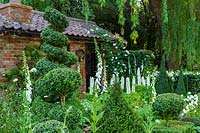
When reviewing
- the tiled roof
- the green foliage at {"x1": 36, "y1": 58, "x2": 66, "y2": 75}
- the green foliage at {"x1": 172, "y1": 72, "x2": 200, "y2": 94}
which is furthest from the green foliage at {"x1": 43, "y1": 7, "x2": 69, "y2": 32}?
the green foliage at {"x1": 172, "y1": 72, "x2": 200, "y2": 94}

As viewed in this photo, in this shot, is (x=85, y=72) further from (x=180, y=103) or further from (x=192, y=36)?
(x=180, y=103)

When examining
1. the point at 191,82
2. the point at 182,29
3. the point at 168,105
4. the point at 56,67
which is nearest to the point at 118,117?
the point at 168,105

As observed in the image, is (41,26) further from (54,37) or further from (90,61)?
(54,37)

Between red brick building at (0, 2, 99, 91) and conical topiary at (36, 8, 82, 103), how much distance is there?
2.80 metres

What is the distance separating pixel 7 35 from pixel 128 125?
503cm

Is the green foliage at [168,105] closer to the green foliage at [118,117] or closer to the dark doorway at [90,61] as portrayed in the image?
the green foliage at [118,117]

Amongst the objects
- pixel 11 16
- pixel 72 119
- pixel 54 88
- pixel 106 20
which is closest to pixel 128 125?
pixel 72 119

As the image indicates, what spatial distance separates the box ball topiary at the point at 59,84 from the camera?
175 inches

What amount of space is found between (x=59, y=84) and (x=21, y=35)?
4422 mm

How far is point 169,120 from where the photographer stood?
5.72 meters

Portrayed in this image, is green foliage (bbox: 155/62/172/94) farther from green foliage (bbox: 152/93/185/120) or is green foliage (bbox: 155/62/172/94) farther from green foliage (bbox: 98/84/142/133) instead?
green foliage (bbox: 98/84/142/133)

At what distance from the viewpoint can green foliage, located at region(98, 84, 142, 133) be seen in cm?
400

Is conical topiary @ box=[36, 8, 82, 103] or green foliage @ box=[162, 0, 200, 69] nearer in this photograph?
conical topiary @ box=[36, 8, 82, 103]

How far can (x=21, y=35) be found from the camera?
8562 millimetres
